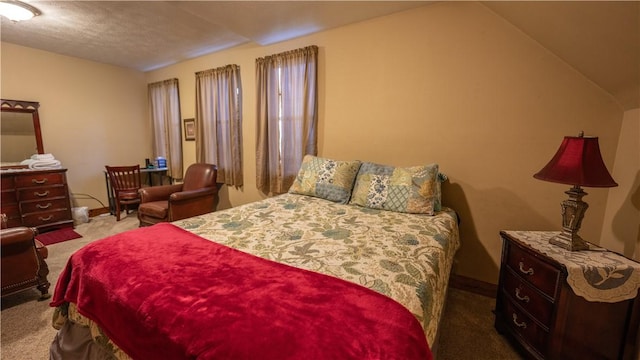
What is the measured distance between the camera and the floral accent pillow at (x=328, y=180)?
229 cm

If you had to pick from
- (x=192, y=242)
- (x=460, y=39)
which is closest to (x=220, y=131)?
(x=192, y=242)

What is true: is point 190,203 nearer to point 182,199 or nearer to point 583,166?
point 182,199

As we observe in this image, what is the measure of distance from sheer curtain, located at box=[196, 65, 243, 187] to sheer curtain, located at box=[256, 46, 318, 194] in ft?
1.40

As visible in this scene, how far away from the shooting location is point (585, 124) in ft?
5.89

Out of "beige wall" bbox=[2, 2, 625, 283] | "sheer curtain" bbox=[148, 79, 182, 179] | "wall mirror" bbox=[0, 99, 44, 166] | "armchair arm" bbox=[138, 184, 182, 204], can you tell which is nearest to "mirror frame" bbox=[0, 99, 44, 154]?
"wall mirror" bbox=[0, 99, 44, 166]

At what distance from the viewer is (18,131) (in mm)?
3430

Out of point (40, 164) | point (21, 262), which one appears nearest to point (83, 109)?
point (40, 164)

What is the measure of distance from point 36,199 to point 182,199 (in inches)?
82.3

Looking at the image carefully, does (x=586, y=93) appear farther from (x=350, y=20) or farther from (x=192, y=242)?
(x=192, y=242)

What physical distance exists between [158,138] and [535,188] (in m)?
5.33

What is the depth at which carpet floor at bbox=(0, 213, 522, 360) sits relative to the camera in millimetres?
1524

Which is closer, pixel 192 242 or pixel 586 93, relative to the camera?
pixel 192 242

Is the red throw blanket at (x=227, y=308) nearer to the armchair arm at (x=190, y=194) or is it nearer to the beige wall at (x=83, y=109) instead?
the armchair arm at (x=190, y=194)

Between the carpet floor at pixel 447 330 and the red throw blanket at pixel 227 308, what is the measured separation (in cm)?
72
